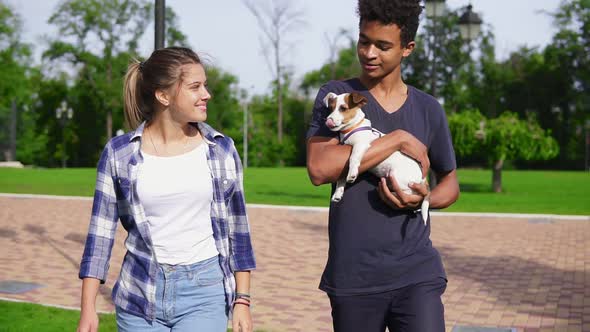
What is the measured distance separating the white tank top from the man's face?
0.83 m

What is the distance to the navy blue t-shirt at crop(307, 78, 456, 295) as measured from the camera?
272 cm

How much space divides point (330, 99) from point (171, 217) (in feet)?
2.61

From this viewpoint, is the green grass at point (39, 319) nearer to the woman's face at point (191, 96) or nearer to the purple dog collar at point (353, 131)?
the woman's face at point (191, 96)

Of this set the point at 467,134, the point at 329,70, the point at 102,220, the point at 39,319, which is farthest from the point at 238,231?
the point at 329,70

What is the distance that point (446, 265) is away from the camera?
10422 mm

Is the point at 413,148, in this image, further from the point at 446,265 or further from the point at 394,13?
the point at 446,265

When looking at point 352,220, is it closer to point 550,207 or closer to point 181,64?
point 181,64

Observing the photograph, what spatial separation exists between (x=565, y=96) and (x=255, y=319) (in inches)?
2436

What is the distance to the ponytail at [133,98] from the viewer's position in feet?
10.1

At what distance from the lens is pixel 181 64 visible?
296 centimetres

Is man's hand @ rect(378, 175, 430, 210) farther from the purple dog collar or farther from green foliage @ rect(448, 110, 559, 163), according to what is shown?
green foliage @ rect(448, 110, 559, 163)

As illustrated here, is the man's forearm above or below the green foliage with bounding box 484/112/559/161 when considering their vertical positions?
above

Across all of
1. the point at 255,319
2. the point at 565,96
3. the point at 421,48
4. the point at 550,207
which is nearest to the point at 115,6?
the point at 421,48

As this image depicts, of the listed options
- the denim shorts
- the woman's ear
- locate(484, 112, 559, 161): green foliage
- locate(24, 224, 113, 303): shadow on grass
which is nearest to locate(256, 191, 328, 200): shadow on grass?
locate(484, 112, 559, 161): green foliage
